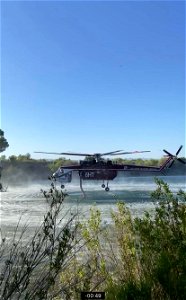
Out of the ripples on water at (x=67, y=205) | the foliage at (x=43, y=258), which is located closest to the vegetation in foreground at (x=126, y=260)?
the foliage at (x=43, y=258)

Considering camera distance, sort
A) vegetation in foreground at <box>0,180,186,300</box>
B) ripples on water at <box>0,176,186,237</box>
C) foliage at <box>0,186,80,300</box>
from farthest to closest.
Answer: ripples on water at <box>0,176,186,237</box>
vegetation in foreground at <box>0,180,186,300</box>
foliage at <box>0,186,80,300</box>

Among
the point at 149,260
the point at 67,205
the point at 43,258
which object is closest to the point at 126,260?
the point at 149,260

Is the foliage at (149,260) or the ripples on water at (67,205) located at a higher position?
the foliage at (149,260)

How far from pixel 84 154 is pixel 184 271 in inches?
2007

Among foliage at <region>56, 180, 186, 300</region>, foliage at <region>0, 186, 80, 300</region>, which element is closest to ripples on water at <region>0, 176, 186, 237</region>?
foliage at <region>0, 186, 80, 300</region>

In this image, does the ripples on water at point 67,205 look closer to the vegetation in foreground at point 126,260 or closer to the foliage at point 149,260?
the vegetation in foreground at point 126,260

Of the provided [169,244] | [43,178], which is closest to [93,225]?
[169,244]

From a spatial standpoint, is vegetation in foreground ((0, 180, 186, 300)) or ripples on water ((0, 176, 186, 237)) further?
ripples on water ((0, 176, 186, 237))

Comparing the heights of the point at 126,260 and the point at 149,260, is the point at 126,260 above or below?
below

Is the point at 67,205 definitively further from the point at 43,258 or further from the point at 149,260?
the point at 43,258

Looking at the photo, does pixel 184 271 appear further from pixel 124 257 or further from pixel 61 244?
pixel 124 257

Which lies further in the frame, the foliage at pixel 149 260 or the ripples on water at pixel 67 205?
the ripples on water at pixel 67 205

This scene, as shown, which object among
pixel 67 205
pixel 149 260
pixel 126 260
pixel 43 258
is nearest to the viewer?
pixel 43 258

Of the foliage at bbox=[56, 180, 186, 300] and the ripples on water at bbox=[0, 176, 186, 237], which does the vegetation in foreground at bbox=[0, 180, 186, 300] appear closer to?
the foliage at bbox=[56, 180, 186, 300]
